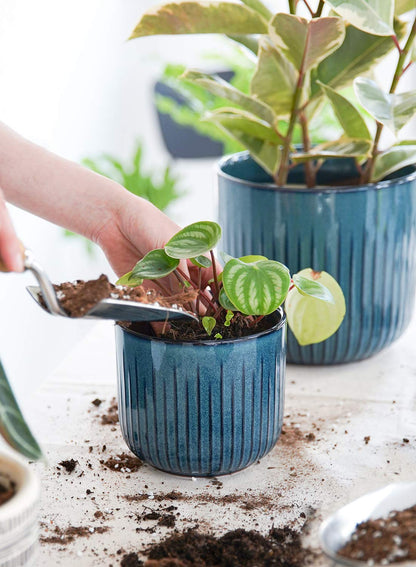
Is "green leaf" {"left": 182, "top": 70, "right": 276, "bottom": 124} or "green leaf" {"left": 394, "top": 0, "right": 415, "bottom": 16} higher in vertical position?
"green leaf" {"left": 394, "top": 0, "right": 415, "bottom": 16}

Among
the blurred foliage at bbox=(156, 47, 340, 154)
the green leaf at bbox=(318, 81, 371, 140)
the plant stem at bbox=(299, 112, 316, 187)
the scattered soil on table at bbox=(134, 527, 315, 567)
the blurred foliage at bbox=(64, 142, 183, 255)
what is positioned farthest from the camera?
the blurred foliage at bbox=(64, 142, 183, 255)

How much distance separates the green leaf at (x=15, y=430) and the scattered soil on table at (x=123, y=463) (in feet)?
0.89

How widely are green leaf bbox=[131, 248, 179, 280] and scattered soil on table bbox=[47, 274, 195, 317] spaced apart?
25mm

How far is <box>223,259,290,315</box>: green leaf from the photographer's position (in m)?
0.75

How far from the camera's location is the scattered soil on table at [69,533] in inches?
29.0

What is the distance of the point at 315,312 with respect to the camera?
916 mm

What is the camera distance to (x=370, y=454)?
89 cm

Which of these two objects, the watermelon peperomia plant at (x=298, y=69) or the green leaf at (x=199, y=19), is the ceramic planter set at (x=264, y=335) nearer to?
the watermelon peperomia plant at (x=298, y=69)

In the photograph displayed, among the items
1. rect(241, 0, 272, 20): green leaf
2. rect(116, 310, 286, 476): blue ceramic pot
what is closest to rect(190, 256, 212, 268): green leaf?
rect(116, 310, 286, 476): blue ceramic pot

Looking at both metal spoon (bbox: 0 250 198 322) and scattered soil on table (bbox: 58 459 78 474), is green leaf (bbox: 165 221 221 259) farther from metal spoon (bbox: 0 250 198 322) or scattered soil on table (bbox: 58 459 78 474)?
scattered soil on table (bbox: 58 459 78 474)

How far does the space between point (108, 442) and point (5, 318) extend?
1.14 metres

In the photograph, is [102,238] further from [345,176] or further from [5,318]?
[5,318]

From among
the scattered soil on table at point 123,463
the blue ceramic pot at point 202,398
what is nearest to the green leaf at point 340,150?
the blue ceramic pot at point 202,398

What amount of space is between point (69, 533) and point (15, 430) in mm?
190
